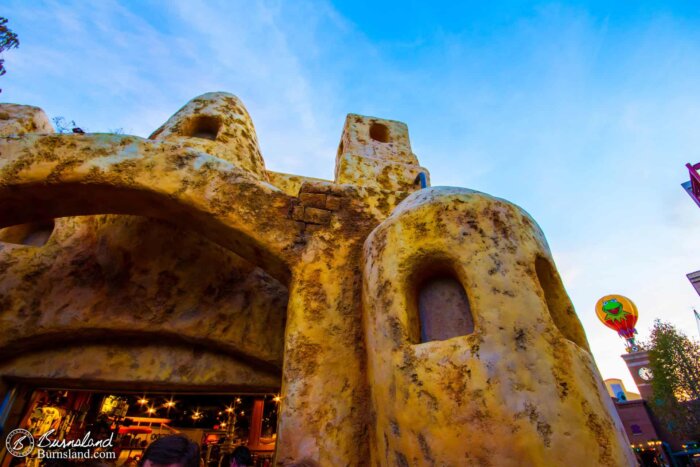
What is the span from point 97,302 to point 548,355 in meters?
3.71

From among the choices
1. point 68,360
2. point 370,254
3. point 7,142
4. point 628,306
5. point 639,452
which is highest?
point 628,306

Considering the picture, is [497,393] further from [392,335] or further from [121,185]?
[121,185]

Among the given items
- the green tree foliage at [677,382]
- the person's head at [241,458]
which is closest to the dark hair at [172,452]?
the person's head at [241,458]

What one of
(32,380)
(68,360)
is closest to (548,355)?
(68,360)

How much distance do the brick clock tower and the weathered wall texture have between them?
29526mm

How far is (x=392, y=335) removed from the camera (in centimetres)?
191

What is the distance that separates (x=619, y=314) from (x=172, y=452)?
2589 cm

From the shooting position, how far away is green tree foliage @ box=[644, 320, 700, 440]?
16.7 meters

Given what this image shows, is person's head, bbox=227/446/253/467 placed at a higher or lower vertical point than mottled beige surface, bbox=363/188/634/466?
lower

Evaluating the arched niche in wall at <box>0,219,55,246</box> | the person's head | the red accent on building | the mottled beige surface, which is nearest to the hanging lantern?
the red accent on building

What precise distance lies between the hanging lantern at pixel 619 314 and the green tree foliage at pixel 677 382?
142 centimetres
